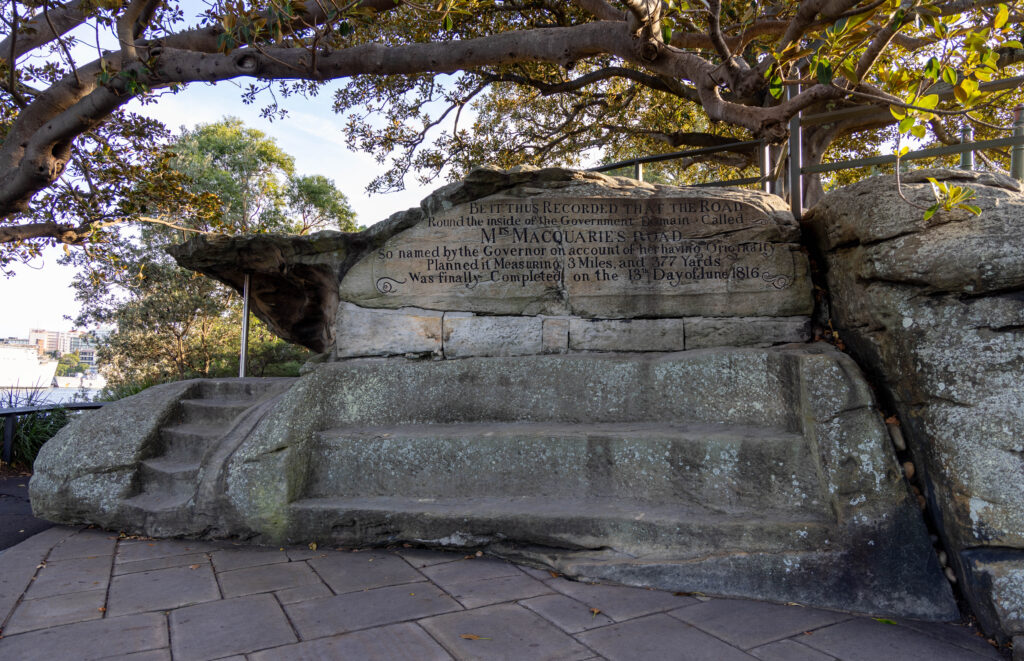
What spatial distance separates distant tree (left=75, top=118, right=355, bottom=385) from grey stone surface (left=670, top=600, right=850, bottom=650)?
33.7 feet

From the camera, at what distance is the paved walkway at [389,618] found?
224cm

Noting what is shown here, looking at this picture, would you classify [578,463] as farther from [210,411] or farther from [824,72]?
[210,411]

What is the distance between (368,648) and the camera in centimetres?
225

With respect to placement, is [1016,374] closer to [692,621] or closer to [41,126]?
[692,621]

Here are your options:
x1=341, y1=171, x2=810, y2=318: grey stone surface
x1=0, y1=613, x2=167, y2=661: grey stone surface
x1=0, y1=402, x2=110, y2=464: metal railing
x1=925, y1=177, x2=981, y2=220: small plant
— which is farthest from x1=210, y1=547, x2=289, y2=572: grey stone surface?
x1=0, y1=402, x2=110, y2=464: metal railing

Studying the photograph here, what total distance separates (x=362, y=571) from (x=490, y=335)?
1621 mm

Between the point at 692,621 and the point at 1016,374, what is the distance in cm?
171

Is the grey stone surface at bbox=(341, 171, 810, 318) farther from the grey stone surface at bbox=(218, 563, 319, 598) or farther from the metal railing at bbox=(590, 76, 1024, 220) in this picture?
the grey stone surface at bbox=(218, 563, 319, 598)

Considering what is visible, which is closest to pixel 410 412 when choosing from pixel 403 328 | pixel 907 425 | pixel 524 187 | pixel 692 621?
pixel 403 328

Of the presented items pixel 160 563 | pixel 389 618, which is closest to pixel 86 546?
pixel 160 563

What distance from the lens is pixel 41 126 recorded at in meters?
5.61

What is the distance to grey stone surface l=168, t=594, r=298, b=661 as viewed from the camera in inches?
88.8

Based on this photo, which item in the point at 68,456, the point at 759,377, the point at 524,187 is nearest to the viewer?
the point at 759,377

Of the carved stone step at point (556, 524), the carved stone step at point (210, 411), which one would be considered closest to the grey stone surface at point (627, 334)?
the carved stone step at point (556, 524)
